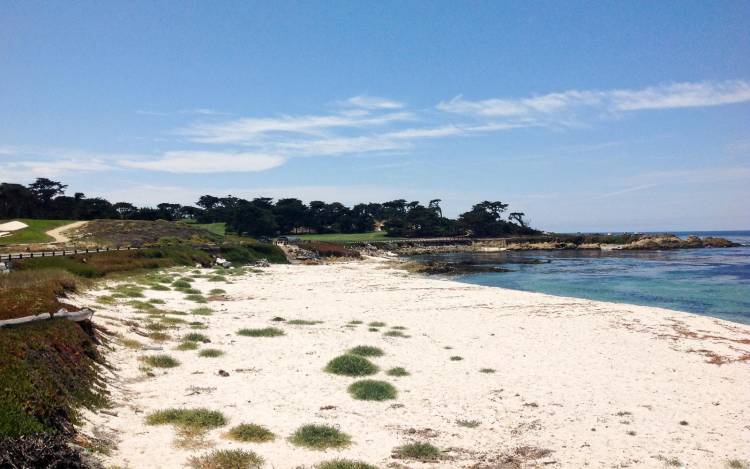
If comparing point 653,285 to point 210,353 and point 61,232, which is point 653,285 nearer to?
point 210,353

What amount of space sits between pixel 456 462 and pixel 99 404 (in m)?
8.51

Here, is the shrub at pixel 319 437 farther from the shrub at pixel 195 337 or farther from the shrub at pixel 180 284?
the shrub at pixel 180 284

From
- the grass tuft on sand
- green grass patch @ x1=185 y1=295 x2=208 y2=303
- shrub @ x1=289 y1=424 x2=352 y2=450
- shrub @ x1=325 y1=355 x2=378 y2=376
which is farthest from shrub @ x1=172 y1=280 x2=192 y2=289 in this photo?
shrub @ x1=289 y1=424 x2=352 y2=450

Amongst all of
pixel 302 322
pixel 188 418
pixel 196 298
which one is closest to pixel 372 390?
pixel 188 418

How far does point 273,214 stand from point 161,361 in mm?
133017

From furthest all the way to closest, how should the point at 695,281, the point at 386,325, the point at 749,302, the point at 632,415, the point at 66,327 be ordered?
the point at 695,281
the point at 749,302
the point at 386,325
the point at 66,327
the point at 632,415

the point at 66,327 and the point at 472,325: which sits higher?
the point at 66,327

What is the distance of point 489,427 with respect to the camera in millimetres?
12258

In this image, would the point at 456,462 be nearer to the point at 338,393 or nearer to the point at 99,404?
the point at 338,393

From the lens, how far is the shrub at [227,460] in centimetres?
938

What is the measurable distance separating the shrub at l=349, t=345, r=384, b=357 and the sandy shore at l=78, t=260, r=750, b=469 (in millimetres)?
483

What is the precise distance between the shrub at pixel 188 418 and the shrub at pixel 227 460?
163cm

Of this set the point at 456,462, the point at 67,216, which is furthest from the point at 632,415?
the point at 67,216

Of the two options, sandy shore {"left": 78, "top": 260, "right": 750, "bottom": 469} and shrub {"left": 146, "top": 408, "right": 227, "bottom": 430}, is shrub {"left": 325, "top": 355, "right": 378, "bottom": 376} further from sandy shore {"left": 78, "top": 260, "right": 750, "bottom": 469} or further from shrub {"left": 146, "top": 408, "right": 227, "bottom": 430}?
shrub {"left": 146, "top": 408, "right": 227, "bottom": 430}
